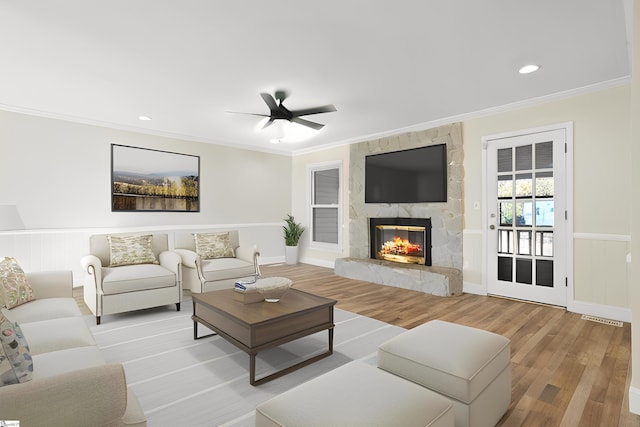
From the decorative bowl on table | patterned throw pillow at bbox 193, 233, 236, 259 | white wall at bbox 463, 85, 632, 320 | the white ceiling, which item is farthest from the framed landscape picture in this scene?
white wall at bbox 463, 85, 632, 320

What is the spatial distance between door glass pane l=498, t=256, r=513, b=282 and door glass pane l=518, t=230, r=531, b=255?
0.18 m

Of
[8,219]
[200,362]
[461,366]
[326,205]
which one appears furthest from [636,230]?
[326,205]

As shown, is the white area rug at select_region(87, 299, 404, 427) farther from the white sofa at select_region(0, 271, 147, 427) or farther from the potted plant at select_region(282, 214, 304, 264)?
the potted plant at select_region(282, 214, 304, 264)

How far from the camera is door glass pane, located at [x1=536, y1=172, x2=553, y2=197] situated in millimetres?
3855

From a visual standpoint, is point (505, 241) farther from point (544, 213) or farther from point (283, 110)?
point (283, 110)

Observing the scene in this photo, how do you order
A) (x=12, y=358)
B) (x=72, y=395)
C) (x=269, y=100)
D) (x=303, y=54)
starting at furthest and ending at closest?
1. (x=269, y=100)
2. (x=303, y=54)
3. (x=12, y=358)
4. (x=72, y=395)

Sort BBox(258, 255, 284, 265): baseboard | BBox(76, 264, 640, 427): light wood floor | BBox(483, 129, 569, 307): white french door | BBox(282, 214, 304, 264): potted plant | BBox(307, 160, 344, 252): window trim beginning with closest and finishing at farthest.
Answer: BBox(76, 264, 640, 427): light wood floor, BBox(483, 129, 569, 307): white french door, BBox(307, 160, 344, 252): window trim, BBox(258, 255, 284, 265): baseboard, BBox(282, 214, 304, 264): potted plant

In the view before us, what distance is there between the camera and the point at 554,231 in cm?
381

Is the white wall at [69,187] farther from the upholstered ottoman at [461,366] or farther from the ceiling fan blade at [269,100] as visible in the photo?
the upholstered ottoman at [461,366]

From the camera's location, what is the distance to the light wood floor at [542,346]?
1833mm

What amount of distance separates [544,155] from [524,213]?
2.44 feet

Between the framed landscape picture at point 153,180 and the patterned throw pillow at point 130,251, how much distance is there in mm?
1535

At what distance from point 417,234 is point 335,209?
192cm

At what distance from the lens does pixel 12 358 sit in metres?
1.14
